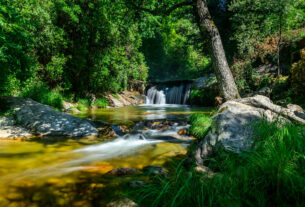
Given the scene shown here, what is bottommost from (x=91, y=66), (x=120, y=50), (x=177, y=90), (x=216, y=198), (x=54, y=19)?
(x=216, y=198)

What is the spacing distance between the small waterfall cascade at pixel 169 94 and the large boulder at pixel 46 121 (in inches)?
562

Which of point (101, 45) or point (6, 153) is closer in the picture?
point (6, 153)

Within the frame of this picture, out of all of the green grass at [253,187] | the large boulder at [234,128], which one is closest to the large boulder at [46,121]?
the large boulder at [234,128]

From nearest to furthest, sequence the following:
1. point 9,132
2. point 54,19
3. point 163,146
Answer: point 163,146 → point 9,132 → point 54,19

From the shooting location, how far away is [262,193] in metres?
1.50

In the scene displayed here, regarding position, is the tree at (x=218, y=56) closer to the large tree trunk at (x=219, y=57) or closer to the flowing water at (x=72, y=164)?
the large tree trunk at (x=219, y=57)

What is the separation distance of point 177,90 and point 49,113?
53.0 ft

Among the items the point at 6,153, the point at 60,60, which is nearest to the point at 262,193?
Result: the point at 6,153

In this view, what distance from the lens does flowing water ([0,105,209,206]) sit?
2.38m

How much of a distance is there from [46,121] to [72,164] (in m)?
3.17

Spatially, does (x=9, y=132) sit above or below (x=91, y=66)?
below

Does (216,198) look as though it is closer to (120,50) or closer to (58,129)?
(58,129)

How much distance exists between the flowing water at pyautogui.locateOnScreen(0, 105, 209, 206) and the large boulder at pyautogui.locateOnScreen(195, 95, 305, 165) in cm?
107

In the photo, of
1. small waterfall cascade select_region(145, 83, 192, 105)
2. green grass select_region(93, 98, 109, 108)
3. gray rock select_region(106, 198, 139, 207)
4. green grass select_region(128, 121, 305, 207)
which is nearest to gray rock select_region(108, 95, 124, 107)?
green grass select_region(93, 98, 109, 108)
